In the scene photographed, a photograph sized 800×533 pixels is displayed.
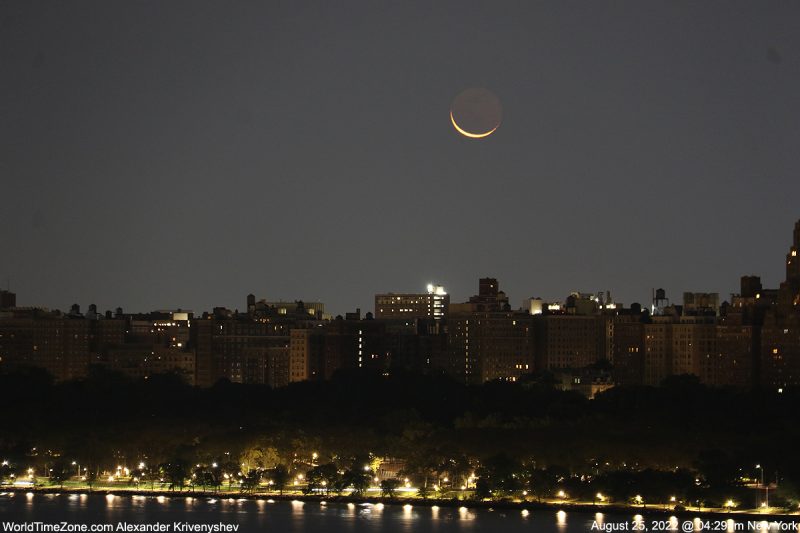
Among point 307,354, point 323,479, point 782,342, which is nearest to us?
point 323,479

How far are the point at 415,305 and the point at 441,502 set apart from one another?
87981 millimetres

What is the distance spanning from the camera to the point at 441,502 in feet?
249

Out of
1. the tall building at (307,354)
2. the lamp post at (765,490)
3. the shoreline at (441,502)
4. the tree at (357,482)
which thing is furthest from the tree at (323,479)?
the tall building at (307,354)

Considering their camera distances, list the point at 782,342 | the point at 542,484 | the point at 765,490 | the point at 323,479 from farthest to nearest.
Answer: the point at 782,342, the point at 323,479, the point at 542,484, the point at 765,490

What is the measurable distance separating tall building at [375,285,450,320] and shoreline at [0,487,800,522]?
8241cm

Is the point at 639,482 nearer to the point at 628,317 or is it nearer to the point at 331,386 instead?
the point at 331,386

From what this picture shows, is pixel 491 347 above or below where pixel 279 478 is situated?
above

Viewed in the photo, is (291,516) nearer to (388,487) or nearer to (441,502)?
(388,487)

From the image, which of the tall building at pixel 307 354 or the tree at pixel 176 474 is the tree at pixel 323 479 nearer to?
the tree at pixel 176 474

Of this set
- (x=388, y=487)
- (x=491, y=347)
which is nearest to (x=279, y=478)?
(x=388, y=487)

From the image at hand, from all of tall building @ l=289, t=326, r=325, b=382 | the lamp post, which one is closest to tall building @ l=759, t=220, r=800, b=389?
tall building @ l=289, t=326, r=325, b=382

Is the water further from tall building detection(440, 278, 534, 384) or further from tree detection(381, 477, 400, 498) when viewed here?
tall building detection(440, 278, 534, 384)

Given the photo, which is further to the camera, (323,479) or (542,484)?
(323,479)

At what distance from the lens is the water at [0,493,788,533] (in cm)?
7031
